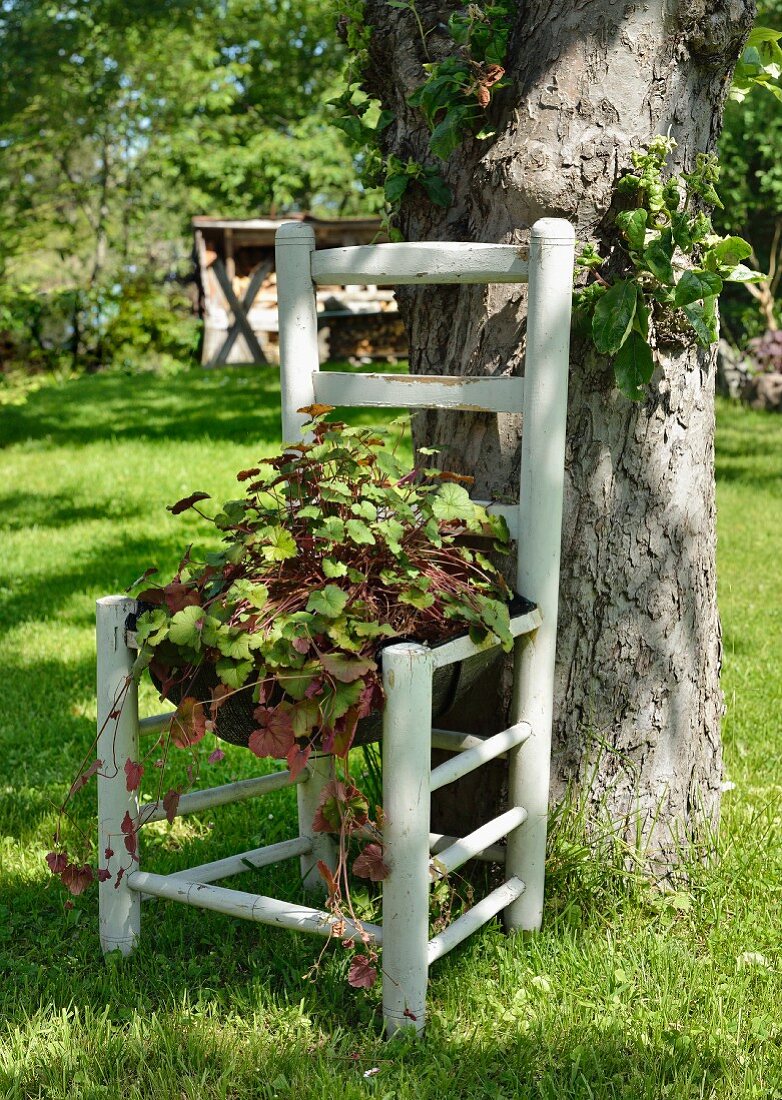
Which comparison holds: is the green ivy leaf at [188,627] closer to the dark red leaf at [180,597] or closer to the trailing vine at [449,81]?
the dark red leaf at [180,597]

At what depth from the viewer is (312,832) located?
2.50m

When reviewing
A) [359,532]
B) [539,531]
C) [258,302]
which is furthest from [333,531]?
[258,302]

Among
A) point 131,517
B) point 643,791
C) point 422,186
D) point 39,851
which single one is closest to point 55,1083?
point 39,851

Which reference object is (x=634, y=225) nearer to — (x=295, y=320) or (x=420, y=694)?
(x=295, y=320)

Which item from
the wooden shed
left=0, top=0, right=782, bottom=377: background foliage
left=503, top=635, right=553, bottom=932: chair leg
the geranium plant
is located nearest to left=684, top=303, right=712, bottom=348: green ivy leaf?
the geranium plant

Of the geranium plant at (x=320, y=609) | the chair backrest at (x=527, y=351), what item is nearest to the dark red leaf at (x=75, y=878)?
the geranium plant at (x=320, y=609)

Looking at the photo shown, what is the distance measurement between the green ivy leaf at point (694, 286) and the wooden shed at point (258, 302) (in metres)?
10.9

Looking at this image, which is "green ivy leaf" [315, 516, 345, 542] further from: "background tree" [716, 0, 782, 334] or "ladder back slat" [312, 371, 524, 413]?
"background tree" [716, 0, 782, 334]

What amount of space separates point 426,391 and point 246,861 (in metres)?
1.03

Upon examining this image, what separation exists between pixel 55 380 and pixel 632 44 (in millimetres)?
10811

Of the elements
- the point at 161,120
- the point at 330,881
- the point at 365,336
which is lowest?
the point at 330,881

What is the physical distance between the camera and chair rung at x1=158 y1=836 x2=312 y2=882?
2.21 metres

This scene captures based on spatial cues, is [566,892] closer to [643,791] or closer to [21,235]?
[643,791]

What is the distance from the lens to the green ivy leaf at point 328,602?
170 centimetres
